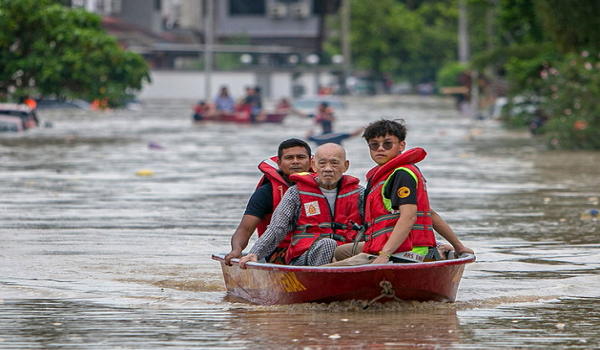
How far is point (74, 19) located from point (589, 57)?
45.0 ft

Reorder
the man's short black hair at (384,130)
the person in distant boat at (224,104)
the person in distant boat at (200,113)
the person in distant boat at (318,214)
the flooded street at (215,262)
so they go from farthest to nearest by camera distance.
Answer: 1. the person in distant boat at (224,104)
2. the person in distant boat at (200,113)
3. the person in distant boat at (318,214)
4. the man's short black hair at (384,130)
5. the flooded street at (215,262)

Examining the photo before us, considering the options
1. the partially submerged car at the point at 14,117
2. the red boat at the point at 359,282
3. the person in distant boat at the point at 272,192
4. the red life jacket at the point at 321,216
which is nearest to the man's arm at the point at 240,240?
the person in distant boat at the point at 272,192

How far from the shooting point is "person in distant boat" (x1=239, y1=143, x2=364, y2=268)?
30.1 ft

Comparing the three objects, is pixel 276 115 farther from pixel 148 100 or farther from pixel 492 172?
pixel 148 100

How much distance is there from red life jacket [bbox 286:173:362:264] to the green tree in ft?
80.5

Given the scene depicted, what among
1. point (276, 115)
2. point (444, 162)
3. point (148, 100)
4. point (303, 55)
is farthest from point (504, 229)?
point (303, 55)

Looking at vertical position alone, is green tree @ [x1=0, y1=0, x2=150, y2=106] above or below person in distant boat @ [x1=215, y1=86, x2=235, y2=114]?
above

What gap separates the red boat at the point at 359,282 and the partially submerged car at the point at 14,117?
28812 millimetres

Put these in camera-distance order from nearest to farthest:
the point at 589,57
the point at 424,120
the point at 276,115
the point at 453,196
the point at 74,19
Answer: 1. the point at 453,196
2. the point at 589,57
3. the point at 74,19
4. the point at 276,115
5. the point at 424,120

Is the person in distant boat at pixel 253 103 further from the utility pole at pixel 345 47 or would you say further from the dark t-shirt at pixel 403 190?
the utility pole at pixel 345 47

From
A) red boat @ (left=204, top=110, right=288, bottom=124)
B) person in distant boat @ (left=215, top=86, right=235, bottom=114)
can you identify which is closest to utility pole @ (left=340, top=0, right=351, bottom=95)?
person in distant boat @ (left=215, top=86, right=235, bottom=114)

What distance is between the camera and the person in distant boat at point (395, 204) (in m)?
8.72

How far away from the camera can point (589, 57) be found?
97.9 ft

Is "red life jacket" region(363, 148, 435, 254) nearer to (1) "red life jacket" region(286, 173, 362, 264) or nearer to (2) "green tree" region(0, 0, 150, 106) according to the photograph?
(1) "red life jacket" region(286, 173, 362, 264)
